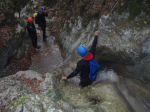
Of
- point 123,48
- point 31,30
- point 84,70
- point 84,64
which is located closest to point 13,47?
point 31,30

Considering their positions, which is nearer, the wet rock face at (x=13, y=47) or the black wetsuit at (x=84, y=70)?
the black wetsuit at (x=84, y=70)

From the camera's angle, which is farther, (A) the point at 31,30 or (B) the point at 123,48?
(A) the point at 31,30

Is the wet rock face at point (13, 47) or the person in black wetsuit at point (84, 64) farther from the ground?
the person in black wetsuit at point (84, 64)

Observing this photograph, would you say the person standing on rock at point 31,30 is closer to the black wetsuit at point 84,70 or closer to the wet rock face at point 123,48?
the wet rock face at point 123,48

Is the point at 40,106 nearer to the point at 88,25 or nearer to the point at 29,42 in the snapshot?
the point at 88,25

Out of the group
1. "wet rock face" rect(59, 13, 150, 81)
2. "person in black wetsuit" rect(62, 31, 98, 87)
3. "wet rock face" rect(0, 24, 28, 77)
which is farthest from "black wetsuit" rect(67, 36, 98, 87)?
"wet rock face" rect(0, 24, 28, 77)

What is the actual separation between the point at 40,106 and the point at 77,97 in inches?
60.0

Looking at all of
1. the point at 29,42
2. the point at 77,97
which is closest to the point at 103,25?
the point at 77,97

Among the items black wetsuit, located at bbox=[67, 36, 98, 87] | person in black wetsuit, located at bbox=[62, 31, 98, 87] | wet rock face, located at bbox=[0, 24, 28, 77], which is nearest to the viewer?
person in black wetsuit, located at bbox=[62, 31, 98, 87]

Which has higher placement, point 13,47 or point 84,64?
point 84,64

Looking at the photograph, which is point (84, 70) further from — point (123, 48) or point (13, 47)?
point (13, 47)

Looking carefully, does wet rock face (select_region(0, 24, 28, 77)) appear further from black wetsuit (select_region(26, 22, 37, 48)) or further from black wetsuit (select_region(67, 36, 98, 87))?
black wetsuit (select_region(67, 36, 98, 87))

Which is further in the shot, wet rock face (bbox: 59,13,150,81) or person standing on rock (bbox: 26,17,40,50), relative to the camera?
person standing on rock (bbox: 26,17,40,50)

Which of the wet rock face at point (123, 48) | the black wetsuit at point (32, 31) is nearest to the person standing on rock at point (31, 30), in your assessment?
the black wetsuit at point (32, 31)
